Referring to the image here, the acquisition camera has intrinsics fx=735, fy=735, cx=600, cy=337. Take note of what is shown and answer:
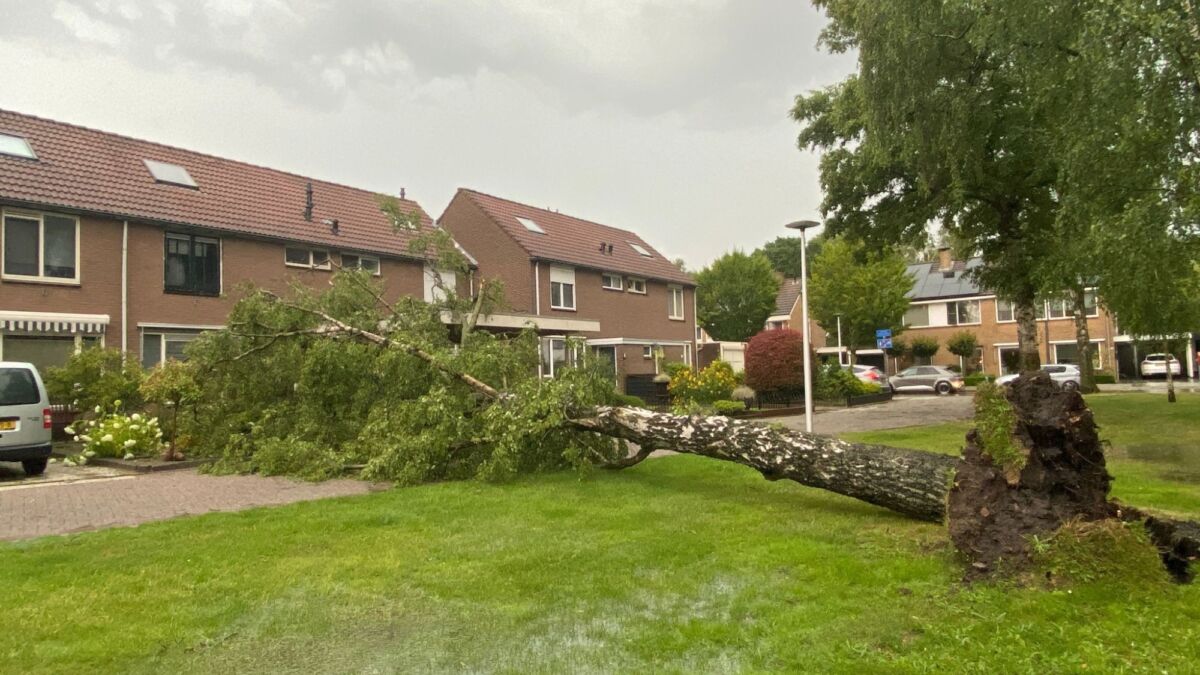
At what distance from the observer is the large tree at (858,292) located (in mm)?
39969

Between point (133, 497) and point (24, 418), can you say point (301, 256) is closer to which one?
point (24, 418)

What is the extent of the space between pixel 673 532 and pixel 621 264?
24421 mm

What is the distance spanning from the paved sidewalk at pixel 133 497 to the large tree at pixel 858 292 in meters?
35.1

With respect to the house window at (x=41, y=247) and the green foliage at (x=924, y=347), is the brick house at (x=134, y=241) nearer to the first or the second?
the house window at (x=41, y=247)

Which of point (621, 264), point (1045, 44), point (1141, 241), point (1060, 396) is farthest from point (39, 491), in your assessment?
point (621, 264)

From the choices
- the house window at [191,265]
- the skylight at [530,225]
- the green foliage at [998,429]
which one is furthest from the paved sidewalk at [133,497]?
the skylight at [530,225]

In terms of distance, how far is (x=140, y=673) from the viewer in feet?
11.3

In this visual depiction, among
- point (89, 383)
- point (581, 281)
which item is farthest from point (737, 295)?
point (89, 383)

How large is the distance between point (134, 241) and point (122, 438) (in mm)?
6795

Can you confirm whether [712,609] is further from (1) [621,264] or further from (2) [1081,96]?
(1) [621,264]

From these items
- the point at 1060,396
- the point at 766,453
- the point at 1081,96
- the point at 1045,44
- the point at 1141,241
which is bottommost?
the point at 766,453

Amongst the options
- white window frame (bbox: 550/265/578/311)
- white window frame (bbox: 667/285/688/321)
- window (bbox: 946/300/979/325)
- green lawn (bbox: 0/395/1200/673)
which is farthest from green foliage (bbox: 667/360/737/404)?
Result: window (bbox: 946/300/979/325)

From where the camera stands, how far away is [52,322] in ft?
48.6

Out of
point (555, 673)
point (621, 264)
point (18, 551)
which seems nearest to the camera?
point (555, 673)
